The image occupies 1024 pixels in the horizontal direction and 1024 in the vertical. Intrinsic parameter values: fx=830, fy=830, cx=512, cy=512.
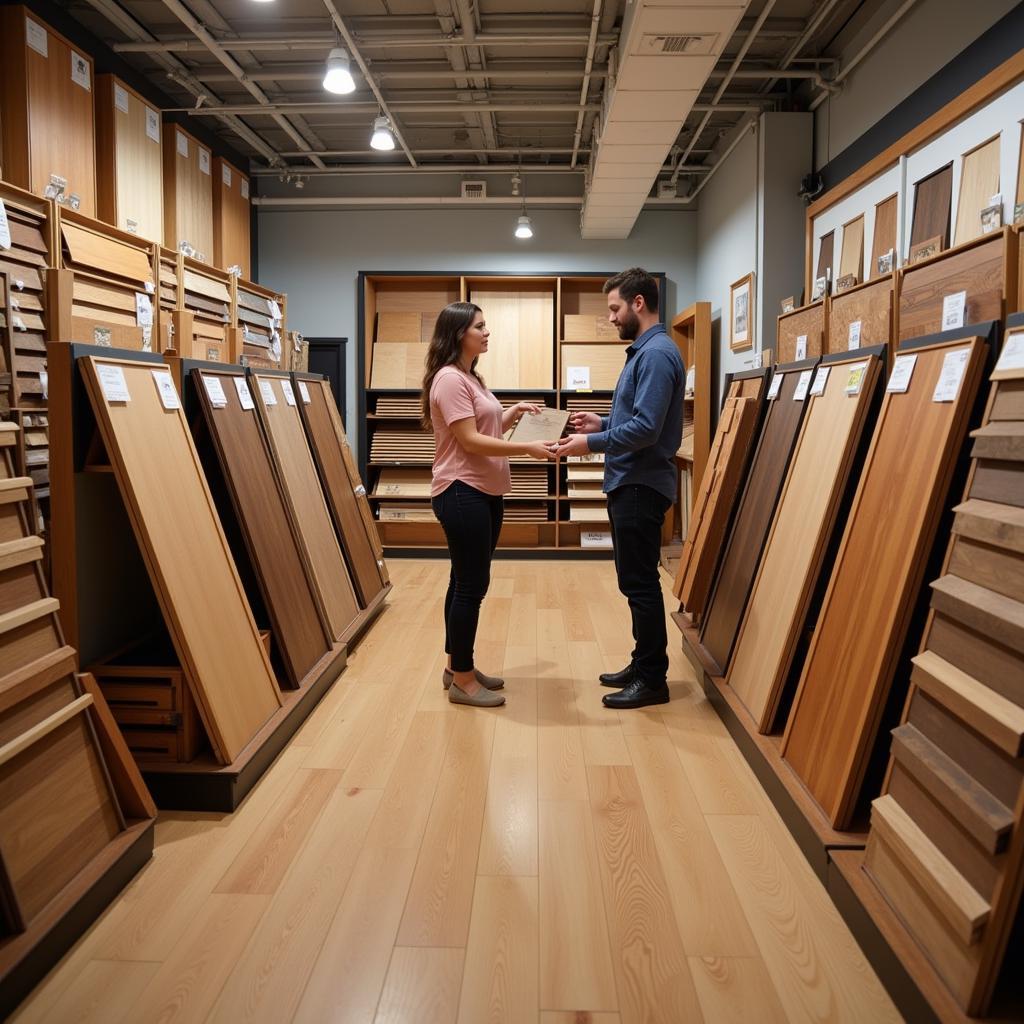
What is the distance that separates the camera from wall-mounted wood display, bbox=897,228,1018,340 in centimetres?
215

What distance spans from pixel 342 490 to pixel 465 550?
5.39 feet

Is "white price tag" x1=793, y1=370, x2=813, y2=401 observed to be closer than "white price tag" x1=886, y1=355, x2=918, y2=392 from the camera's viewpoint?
No

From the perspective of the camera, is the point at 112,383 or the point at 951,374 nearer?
the point at 951,374

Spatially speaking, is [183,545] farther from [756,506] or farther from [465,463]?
[756,506]

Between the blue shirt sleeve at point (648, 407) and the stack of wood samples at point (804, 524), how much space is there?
512 mm

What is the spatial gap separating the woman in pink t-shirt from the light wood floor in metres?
0.33

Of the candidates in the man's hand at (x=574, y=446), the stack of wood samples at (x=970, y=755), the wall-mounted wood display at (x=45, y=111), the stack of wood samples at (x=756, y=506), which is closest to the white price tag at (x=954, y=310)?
the stack of wood samples at (x=756, y=506)

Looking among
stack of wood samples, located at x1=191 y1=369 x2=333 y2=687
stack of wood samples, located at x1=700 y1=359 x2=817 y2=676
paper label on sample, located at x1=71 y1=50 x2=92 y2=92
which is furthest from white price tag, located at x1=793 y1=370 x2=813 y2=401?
paper label on sample, located at x1=71 y1=50 x2=92 y2=92

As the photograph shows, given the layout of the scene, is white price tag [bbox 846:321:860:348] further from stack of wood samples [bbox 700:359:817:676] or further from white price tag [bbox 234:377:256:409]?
white price tag [bbox 234:377:256:409]

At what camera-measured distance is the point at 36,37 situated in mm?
4254

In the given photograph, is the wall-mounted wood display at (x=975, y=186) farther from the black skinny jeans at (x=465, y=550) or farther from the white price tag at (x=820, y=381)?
the black skinny jeans at (x=465, y=550)

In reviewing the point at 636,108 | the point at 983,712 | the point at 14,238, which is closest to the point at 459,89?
the point at 636,108

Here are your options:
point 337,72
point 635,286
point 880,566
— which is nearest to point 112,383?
point 635,286

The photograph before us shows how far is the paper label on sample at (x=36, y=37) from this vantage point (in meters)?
4.18
